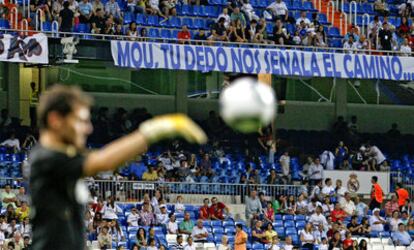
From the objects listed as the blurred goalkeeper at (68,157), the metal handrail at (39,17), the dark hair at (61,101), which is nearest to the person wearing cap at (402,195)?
the metal handrail at (39,17)

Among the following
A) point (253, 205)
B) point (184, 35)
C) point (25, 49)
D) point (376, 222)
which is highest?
point (184, 35)

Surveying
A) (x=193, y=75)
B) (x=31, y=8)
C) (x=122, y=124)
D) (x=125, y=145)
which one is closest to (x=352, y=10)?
(x=193, y=75)

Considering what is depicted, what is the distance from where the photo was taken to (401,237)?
91.7 ft

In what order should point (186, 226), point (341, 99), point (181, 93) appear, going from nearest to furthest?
1. point (186, 226)
2. point (181, 93)
3. point (341, 99)

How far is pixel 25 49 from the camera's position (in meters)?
26.9

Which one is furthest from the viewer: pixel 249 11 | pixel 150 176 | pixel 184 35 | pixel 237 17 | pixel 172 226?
pixel 249 11

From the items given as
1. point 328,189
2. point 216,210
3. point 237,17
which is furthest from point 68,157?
point 237,17

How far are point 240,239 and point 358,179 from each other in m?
6.72

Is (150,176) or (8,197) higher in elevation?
(150,176)

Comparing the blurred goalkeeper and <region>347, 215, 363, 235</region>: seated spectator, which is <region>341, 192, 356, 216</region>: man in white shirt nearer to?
<region>347, 215, 363, 235</region>: seated spectator

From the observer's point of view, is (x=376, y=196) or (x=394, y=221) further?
(x=376, y=196)

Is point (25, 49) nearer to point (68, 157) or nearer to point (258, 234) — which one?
point (258, 234)

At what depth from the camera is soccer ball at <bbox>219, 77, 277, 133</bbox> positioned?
5.23m

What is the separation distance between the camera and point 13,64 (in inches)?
1245
